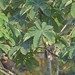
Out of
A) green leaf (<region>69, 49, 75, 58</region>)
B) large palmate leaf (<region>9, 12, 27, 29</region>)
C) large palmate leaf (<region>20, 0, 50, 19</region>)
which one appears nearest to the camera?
green leaf (<region>69, 49, 75, 58</region>)

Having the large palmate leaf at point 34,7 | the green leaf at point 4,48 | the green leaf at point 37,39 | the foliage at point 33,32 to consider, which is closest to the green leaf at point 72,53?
the foliage at point 33,32

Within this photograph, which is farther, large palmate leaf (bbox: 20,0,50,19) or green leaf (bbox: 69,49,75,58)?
large palmate leaf (bbox: 20,0,50,19)

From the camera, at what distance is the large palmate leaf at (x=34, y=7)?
A: 159cm

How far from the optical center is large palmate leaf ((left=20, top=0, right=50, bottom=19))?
159cm

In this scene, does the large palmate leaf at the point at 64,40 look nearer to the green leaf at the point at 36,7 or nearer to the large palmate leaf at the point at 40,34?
the large palmate leaf at the point at 40,34

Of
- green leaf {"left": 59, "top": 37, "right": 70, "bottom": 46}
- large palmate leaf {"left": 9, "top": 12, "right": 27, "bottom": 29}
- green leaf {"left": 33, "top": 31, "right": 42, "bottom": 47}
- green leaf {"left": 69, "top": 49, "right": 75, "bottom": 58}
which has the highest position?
large palmate leaf {"left": 9, "top": 12, "right": 27, "bottom": 29}

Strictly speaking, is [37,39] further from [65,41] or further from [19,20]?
[19,20]

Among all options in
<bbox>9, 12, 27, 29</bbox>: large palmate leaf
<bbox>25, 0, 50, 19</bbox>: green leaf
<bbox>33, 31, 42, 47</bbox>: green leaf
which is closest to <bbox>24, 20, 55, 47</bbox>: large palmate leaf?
<bbox>33, 31, 42, 47</bbox>: green leaf

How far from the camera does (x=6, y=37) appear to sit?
5.14ft

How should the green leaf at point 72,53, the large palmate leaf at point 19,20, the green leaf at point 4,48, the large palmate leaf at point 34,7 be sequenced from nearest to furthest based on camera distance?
the green leaf at point 72,53 < the green leaf at point 4,48 < the large palmate leaf at point 34,7 < the large palmate leaf at point 19,20

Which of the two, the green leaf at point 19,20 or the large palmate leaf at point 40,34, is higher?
the green leaf at point 19,20

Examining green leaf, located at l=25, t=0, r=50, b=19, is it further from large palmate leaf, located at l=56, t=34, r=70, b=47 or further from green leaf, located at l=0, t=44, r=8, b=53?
green leaf, located at l=0, t=44, r=8, b=53

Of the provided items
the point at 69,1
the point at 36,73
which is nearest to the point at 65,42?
the point at 69,1

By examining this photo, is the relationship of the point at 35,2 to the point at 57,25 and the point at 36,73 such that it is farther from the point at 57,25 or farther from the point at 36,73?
the point at 36,73
